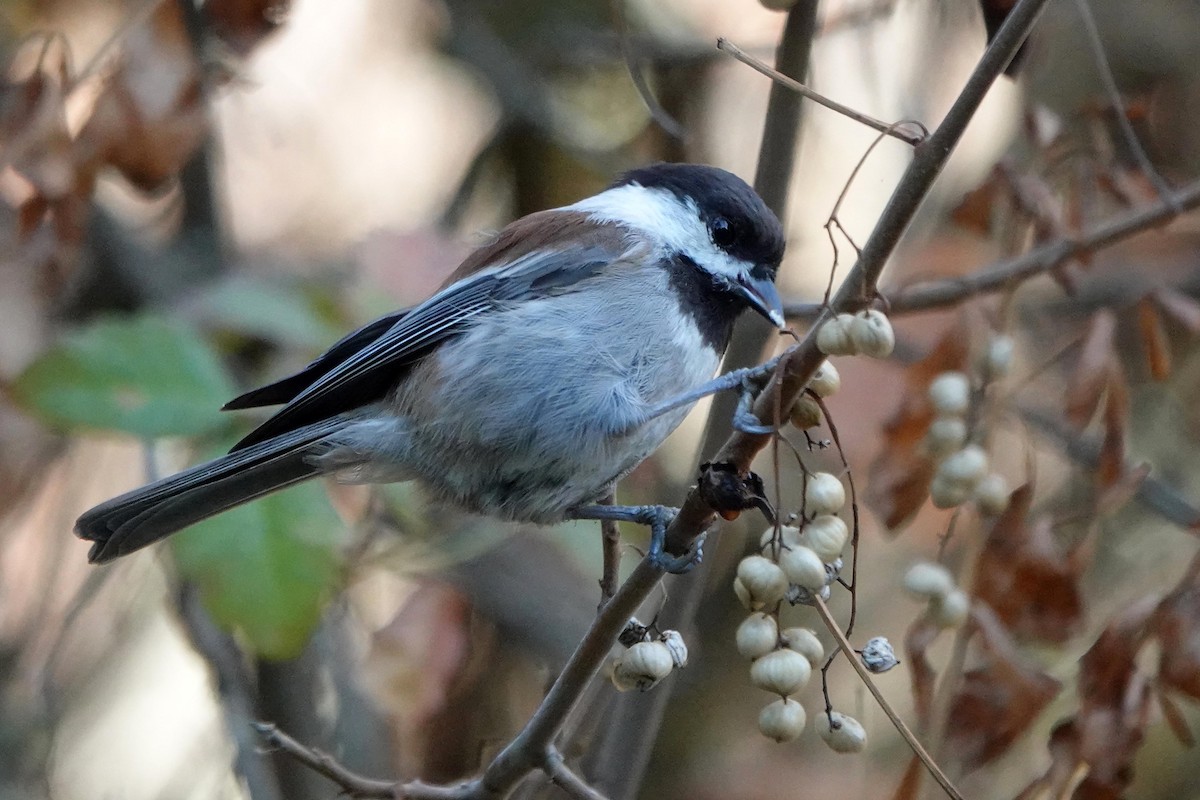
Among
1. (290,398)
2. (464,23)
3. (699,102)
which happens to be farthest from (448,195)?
(290,398)

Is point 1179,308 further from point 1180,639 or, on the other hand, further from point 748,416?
point 748,416

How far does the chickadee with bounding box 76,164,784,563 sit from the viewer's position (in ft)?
7.06

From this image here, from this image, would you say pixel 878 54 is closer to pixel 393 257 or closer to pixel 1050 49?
pixel 1050 49

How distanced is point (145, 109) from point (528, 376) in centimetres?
90

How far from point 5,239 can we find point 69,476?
1.13 meters

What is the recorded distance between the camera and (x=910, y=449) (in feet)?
6.63

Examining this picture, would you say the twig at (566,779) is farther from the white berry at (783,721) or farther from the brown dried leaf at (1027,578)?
the brown dried leaf at (1027,578)

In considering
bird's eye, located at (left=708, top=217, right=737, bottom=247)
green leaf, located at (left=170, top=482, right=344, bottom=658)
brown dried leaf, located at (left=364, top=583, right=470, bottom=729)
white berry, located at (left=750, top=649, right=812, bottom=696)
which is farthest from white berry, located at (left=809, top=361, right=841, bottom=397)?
brown dried leaf, located at (left=364, top=583, right=470, bottom=729)

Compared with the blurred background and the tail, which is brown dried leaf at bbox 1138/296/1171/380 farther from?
the tail

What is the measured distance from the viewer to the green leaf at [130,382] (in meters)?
2.11

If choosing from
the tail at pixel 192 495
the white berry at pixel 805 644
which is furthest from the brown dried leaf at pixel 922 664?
the tail at pixel 192 495

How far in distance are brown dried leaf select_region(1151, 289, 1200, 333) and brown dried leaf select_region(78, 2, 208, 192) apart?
1791mm

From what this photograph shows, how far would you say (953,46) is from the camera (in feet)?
10.2

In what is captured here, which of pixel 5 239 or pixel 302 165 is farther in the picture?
pixel 302 165
